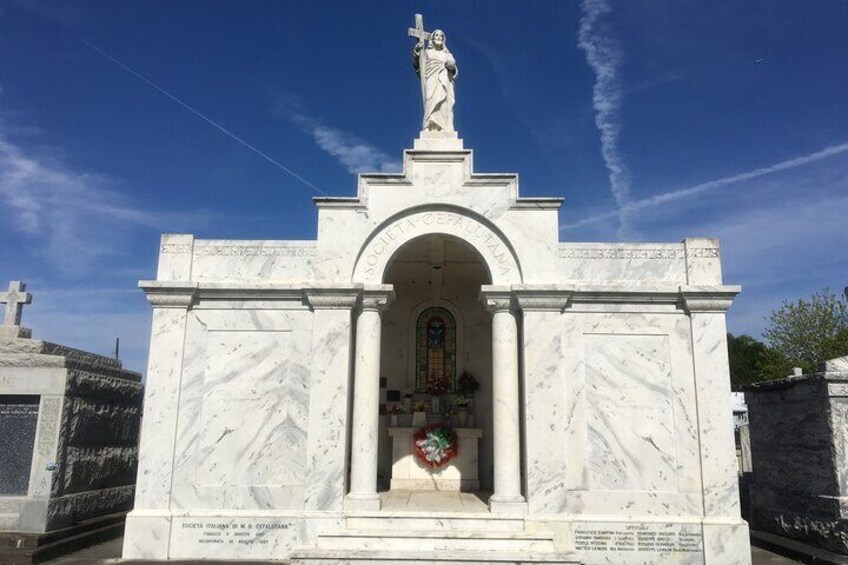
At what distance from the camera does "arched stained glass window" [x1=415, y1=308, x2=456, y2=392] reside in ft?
46.6

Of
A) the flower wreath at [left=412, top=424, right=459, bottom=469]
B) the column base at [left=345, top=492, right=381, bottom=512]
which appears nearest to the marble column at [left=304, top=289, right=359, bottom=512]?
the column base at [left=345, top=492, right=381, bottom=512]

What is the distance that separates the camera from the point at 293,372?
10.5 meters

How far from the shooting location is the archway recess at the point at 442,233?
35.5ft

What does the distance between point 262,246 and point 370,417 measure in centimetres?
363

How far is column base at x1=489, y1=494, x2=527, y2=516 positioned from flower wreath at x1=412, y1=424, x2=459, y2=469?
2799mm

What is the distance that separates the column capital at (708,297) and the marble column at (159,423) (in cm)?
854

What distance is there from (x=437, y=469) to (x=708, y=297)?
6369mm

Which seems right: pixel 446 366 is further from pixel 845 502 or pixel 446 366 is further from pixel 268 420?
pixel 845 502

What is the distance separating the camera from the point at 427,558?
352 inches

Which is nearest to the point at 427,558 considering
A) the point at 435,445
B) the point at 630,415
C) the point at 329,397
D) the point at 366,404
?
the point at 366,404

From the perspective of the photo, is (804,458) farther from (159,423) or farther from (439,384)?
(159,423)

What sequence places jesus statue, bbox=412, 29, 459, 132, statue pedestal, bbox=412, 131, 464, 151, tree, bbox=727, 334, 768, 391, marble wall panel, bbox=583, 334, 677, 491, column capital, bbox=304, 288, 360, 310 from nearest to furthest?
marble wall panel, bbox=583, 334, 677, 491, column capital, bbox=304, 288, 360, 310, statue pedestal, bbox=412, 131, 464, 151, jesus statue, bbox=412, 29, 459, 132, tree, bbox=727, 334, 768, 391

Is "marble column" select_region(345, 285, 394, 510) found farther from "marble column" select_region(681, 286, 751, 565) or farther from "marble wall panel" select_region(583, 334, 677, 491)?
"marble column" select_region(681, 286, 751, 565)

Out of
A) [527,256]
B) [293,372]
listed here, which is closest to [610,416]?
[527,256]
